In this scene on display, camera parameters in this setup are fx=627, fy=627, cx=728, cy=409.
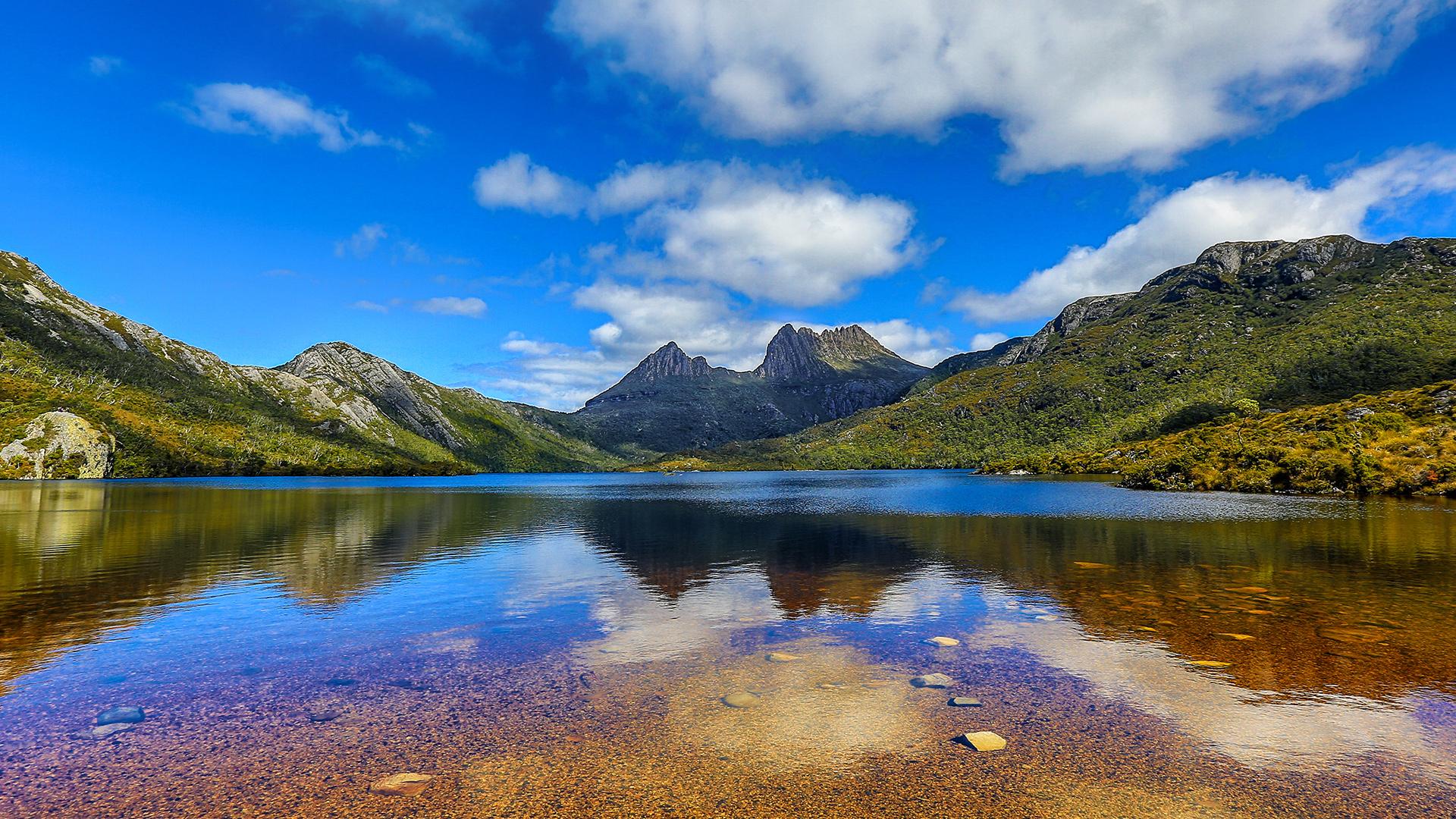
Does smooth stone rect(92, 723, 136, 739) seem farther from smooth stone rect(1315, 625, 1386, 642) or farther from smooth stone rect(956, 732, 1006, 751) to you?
smooth stone rect(1315, 625, 1386, 642)

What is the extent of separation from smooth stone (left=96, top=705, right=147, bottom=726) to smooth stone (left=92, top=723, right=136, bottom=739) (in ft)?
0.56

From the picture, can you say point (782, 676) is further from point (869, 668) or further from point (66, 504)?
point (66, 504)

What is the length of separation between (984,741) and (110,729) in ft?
64.6

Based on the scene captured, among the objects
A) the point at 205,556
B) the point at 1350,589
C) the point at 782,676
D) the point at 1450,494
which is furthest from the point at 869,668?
the point at 1450,494

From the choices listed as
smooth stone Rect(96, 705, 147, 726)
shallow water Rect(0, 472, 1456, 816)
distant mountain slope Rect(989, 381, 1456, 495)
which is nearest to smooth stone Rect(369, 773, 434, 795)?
shallow water Rect(0, 472, 1456, 816)

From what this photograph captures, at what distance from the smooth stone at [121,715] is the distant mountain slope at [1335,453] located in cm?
13063

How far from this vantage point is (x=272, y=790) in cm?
1134

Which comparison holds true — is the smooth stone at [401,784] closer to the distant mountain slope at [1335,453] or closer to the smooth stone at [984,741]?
the smooth stone at [984,741]

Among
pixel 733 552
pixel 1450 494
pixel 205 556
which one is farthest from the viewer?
pixel 1450 494

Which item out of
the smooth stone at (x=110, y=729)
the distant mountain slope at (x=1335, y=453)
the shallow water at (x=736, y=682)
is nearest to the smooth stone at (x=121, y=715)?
the smooth stone at (x=110, y=729)

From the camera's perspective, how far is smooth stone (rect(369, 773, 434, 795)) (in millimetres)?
11286

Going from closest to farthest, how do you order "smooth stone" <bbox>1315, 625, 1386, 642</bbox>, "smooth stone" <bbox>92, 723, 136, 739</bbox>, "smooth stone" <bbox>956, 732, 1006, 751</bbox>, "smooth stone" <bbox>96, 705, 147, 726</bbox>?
"smooth stone" <bbox>956, 732, 1006, 751</bbox> < "smooth stone" <bbox>92, 723, 136, 739</bbox> < "smooth stone" <bbox>96, 705, 147, 726</bbox> < "smooth stone" <bbox>1315, 625, 1386, 642</bbox>

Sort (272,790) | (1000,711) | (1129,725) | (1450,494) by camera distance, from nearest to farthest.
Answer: (272,790) < (1129,725) < (1000,711) < (1450,494)

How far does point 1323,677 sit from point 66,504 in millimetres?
139537
